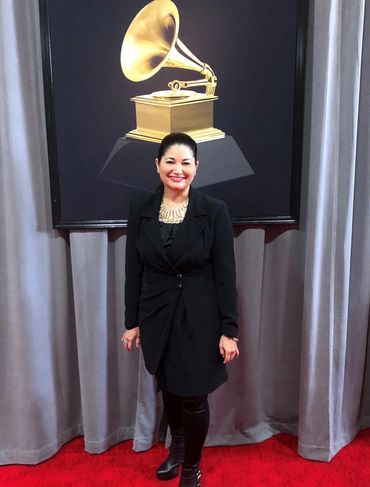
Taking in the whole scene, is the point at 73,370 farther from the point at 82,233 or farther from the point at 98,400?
the point at 82,233

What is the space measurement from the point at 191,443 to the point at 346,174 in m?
1.19

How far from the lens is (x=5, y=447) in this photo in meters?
2.32

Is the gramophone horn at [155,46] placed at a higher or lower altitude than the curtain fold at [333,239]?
higher

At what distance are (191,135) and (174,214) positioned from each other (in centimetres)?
40

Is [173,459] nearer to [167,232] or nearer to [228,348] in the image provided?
[228,348]

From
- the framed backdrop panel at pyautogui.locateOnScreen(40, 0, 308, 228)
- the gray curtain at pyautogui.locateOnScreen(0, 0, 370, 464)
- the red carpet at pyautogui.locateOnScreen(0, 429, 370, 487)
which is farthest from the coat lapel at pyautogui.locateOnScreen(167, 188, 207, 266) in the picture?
the red carpet at pyautogui.locateOnScreen(0, 429, 370, 487)

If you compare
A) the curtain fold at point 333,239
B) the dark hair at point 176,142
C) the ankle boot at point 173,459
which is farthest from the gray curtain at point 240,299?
the dark hair at point 176,142

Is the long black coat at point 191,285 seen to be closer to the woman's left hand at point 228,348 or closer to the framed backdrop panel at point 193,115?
the woman's left hand at point 228,348

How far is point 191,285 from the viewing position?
188cm

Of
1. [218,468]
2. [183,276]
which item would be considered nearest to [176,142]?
[183,276]

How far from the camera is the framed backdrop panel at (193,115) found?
202 cm

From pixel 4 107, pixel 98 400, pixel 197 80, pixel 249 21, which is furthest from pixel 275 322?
pixel 4 107

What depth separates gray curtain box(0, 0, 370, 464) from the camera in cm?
205

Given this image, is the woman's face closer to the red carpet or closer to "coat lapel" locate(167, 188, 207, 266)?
"coat lapel" locate(167, 188, 207, 266)
